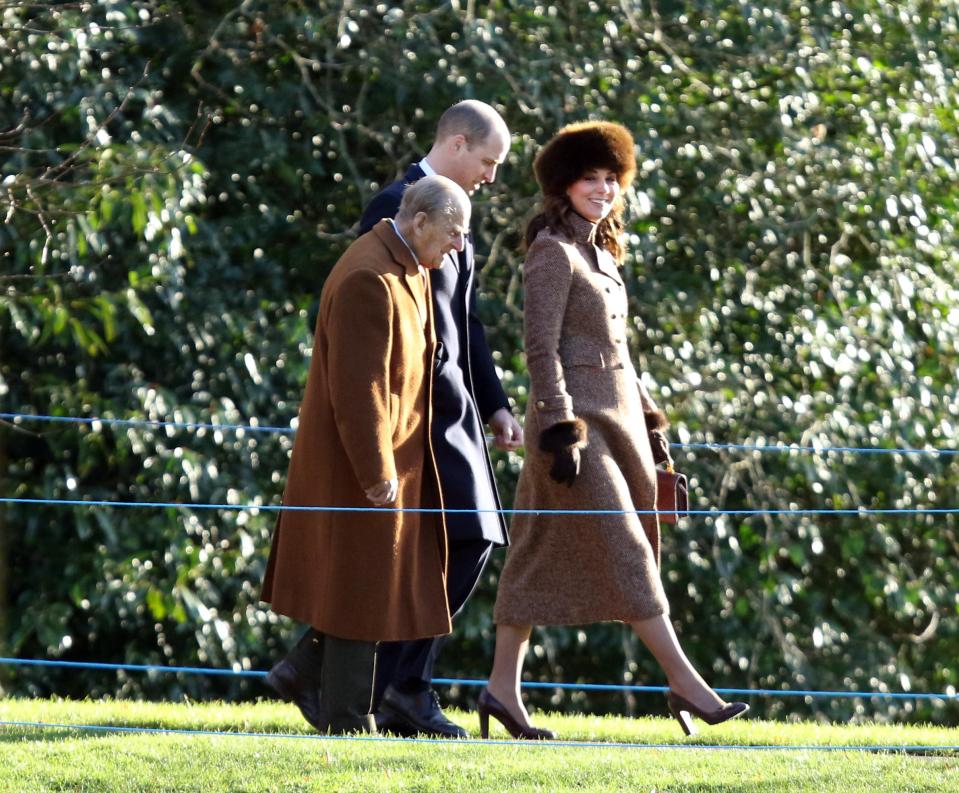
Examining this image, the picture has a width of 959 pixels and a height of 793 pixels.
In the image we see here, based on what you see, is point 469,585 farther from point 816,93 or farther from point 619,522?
point 816,93

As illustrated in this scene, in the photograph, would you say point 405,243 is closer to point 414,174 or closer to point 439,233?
point 439,233

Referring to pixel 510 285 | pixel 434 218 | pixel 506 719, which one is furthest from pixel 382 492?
pixel 510 285

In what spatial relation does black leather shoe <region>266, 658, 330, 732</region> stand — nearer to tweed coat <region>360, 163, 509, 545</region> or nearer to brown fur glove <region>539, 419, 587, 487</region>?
tweed coat <region>360, 163, 509, 545</region>

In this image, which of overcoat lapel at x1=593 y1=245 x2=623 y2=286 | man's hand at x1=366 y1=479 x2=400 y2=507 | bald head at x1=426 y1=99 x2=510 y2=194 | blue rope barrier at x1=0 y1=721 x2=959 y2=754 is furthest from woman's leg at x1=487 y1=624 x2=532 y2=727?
bald head at x1=426 y1=99 x2=510 y2=194

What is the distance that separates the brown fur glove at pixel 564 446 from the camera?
5.56m

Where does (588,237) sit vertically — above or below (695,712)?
above

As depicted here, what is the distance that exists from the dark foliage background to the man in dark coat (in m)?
2.57

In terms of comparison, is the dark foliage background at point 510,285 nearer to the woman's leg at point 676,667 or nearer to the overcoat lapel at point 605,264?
the overcoat lapel at point 605,264

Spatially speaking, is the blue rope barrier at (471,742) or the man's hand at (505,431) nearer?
the blue rope barrier at (471,742)

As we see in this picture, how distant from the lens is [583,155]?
19.1 feet

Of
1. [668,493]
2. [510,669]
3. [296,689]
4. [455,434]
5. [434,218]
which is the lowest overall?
[296,689]

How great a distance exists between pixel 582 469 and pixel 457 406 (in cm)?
43

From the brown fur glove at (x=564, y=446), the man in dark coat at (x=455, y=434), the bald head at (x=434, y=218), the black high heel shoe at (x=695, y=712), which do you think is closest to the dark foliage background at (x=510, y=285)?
the man in dark coat at (x=455, y=434)

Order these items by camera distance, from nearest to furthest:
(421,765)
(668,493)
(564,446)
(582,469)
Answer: (421,765) < (564,446) < (582,469) < (668,493)
